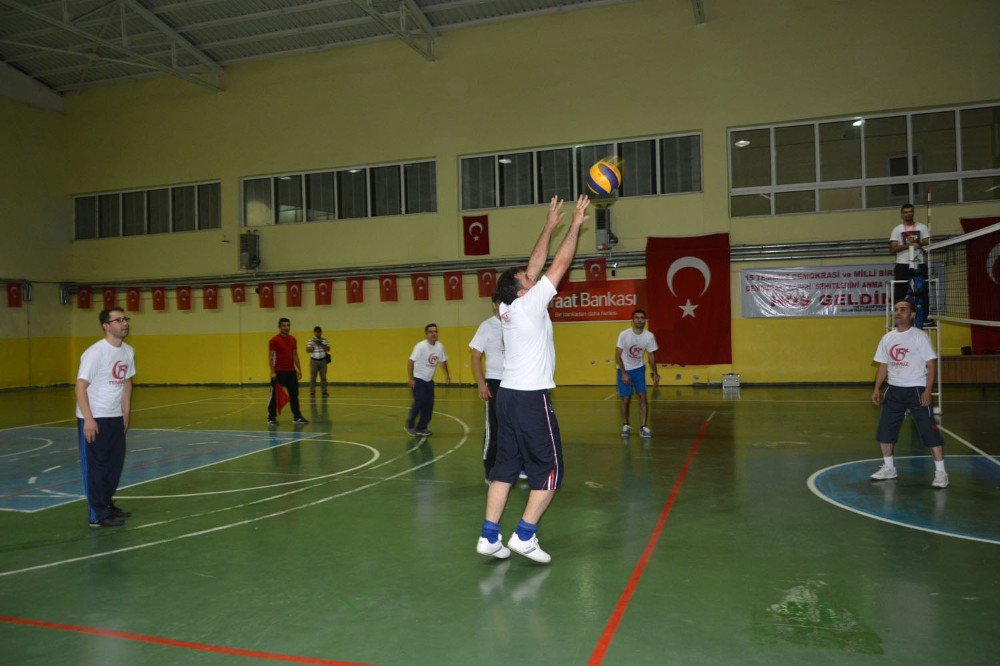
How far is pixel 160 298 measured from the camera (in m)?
24.6

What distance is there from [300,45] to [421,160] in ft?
18.3

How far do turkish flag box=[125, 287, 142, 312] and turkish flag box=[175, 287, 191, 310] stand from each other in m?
1.81

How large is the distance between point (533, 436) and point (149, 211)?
953 inches

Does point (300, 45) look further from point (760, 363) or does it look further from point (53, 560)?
point (53, 560)

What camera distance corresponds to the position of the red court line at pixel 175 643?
383 cm

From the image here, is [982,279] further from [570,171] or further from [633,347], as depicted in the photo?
[633,347]

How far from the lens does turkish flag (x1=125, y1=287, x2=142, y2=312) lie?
25.0 m

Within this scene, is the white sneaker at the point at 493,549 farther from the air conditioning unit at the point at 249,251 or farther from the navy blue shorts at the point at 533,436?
the air conditioning unit at the point at 249,251

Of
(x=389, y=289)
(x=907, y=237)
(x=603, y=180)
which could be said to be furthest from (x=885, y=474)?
(x=389, y=289)

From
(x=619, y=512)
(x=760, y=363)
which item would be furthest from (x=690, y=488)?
(x=760, y=363)

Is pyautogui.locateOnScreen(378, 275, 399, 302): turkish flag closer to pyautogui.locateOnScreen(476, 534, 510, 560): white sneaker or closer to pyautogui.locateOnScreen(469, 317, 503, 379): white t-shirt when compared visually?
pyautogui.locateOnScreen(469, 317, 503, 379): white t-shirt

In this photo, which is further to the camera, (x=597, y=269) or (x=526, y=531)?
(x=597, y=269)

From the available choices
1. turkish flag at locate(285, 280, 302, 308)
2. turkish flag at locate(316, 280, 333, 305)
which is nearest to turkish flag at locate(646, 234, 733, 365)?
turkish flag at locate(316, 280, 333, 305)

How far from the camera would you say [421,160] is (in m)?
21.9
